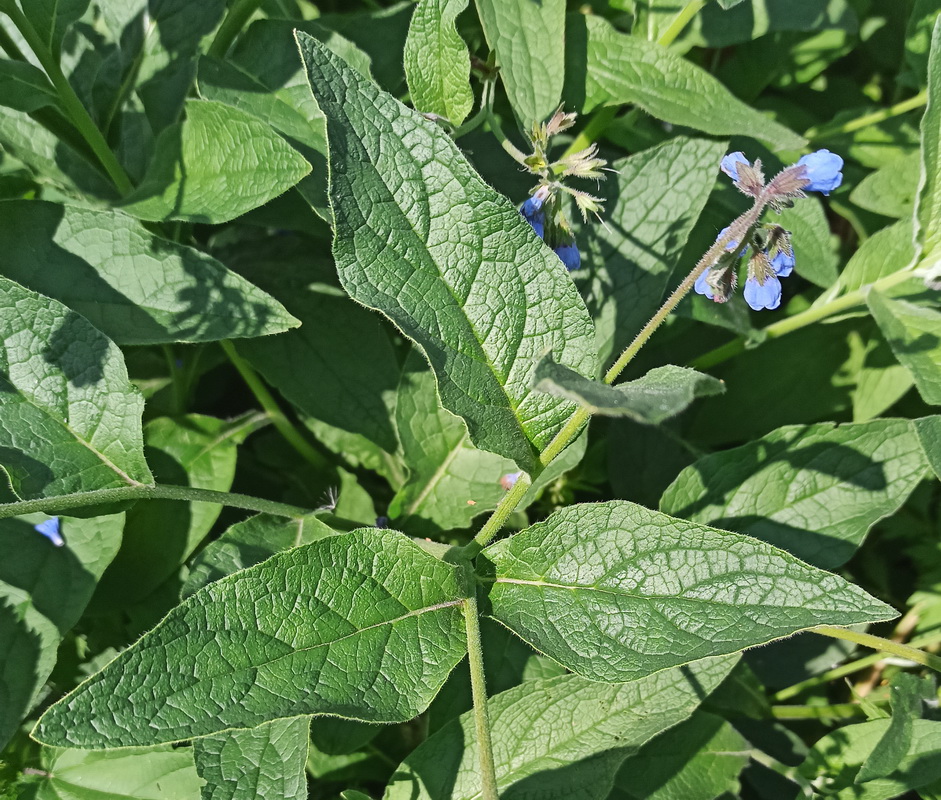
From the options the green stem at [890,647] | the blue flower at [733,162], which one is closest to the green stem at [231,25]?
the blue flower at [733,162]

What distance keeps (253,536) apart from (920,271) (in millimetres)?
1884

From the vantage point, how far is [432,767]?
6.88ft

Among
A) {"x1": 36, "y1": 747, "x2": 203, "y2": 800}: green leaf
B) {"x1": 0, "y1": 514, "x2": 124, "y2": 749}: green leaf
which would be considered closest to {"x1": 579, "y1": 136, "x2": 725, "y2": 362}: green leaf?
{"x1": 0, "y1": 514, "x2": 124, "y2": 749}: green leaf

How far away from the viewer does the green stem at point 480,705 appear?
160cm

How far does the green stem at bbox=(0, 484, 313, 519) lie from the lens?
176 centimetres

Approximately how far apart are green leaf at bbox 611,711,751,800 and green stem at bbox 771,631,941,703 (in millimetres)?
521

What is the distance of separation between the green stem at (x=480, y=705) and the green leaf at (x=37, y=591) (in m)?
1.03

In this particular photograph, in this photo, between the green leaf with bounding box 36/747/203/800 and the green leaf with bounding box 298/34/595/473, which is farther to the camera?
the green leaf with bounding box 36/747/203/800

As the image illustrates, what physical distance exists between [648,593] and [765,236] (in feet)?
2.61

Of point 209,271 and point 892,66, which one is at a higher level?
point 892,66

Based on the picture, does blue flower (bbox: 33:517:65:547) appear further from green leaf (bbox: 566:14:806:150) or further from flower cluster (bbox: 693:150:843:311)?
green leaf (bbox: 566:14:806:150)

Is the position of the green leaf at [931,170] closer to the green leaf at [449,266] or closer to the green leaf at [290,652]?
the green leaf at [449,266]

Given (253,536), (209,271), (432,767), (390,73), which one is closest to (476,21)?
(390,73)

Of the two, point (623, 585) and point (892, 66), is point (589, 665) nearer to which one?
→ point (623, 585)
